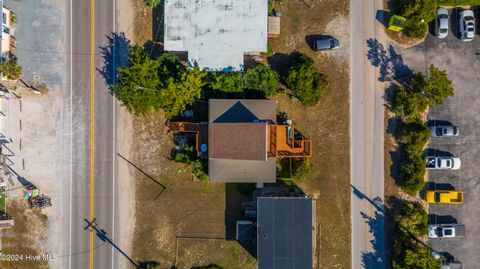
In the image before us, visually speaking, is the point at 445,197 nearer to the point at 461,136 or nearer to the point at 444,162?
the point at 444,162

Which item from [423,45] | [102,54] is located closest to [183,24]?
[102,54]

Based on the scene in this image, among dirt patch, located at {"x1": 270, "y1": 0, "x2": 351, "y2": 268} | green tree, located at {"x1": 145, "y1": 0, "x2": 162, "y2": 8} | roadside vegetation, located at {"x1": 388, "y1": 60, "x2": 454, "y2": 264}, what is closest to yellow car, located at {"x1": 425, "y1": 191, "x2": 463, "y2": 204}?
roadside vegetation, located at {"x1": 388, "y1": 60, "x2": 454, "y2": 264}

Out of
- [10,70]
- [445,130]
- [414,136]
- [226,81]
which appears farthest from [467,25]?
[10,70]

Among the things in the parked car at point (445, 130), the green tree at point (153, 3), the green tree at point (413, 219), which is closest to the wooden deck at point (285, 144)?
the green tree at point (413, 219)

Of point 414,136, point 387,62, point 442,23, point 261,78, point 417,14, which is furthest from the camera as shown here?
point 387,62

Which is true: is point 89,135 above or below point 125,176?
above
